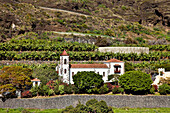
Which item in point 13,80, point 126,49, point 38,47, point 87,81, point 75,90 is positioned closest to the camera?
point 13,80

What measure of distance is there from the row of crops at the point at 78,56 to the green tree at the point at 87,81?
14127 millimetres

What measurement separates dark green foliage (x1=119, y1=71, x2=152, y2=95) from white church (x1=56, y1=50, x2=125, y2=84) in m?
4.86

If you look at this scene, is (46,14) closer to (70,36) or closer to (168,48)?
(70,36)

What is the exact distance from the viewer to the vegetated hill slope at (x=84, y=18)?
8488 centimetres

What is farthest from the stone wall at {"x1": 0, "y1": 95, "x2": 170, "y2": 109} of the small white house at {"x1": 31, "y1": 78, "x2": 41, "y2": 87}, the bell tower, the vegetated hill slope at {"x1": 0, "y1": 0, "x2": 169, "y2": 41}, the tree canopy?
the vegetated hill slope at {"x1": 0, "y1": 0, "x2": 169, "y2": 41}

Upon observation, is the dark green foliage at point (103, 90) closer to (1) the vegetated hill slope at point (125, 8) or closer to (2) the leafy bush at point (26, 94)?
(2) the leafy bush at point (26, 94)

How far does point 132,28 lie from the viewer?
10256 cm

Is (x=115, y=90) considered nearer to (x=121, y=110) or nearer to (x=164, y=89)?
(x=121, y=110)

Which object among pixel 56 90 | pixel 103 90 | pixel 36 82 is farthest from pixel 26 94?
pixel 103 90

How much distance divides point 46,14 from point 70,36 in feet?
70.4

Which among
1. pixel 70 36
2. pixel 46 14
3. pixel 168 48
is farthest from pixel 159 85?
pixel 46 14

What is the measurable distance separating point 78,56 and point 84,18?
44.3 meters

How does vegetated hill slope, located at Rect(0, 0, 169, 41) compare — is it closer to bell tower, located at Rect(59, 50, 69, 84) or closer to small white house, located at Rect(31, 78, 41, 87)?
bell tower, located at Rect(59, 50, 69, 84)

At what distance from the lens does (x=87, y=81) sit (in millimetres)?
45875
